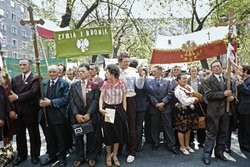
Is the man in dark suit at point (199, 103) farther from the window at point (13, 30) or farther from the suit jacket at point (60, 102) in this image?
the window at point (13, 30)

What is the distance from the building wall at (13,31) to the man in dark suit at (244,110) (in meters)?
39.1

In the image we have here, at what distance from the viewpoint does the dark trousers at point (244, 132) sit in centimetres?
561

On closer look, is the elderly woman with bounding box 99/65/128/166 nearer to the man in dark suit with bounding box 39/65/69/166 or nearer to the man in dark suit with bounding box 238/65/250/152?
the man in dark suit with bounding box 39/65/69/166

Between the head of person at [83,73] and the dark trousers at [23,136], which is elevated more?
the head of person at [83,73]

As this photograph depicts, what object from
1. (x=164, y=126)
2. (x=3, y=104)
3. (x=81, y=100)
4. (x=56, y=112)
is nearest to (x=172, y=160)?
(x=164, y=126)

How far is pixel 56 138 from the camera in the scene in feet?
17.0

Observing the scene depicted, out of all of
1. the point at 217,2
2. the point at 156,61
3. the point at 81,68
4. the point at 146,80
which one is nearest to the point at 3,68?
the point at 81,68

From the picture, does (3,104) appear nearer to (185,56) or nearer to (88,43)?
(88,43)

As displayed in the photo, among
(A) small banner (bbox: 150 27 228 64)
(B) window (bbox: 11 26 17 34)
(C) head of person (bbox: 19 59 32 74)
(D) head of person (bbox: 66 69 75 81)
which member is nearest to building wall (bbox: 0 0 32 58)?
(B) window (bbox: 11 26 17 34)

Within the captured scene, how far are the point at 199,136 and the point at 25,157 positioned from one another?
351 cm

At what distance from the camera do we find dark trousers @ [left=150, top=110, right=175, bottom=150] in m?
5.70

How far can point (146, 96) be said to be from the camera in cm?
577

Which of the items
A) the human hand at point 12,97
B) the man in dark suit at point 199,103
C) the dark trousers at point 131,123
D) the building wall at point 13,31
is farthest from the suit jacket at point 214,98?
the building wall at point 13,31

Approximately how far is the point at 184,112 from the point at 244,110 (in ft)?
3.84
